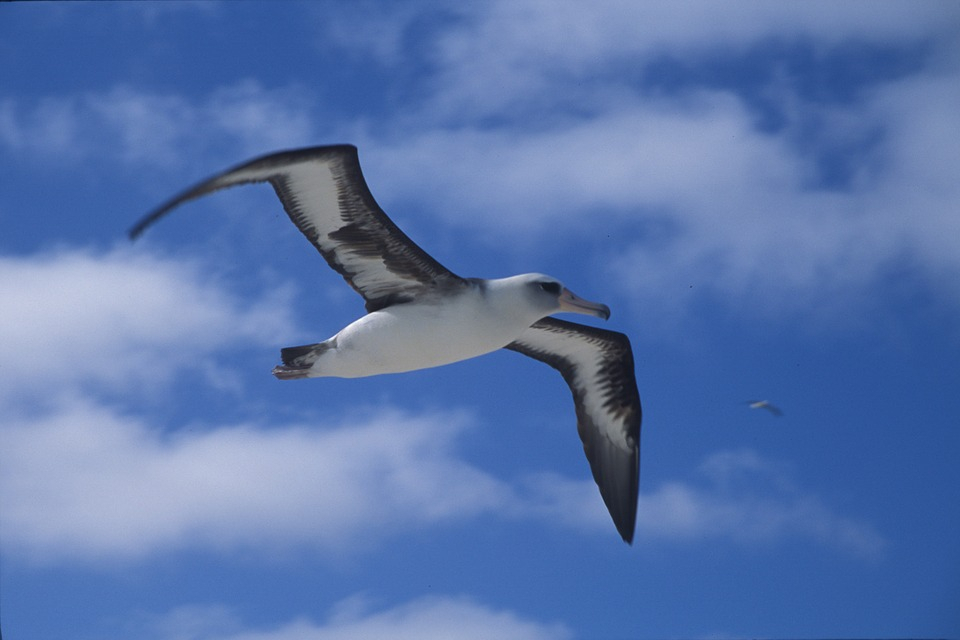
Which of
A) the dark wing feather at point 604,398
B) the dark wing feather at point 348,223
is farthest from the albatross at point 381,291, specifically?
the dark wing feather at point 604,398

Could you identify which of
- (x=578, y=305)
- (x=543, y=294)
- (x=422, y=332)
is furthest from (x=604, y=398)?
(x=422, y=332)

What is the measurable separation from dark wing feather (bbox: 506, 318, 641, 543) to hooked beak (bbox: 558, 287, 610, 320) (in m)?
1.08

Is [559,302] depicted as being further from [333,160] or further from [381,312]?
[333,160]

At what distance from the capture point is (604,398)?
1539 centimetres

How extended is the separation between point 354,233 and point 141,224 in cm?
245

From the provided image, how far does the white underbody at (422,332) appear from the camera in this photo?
1253 cm

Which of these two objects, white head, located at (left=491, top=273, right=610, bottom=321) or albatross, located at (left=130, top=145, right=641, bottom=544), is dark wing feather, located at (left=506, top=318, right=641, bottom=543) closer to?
white head, located at (left=491, top=273, right=610, bottom=321)

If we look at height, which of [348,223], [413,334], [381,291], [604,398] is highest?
[348,223]

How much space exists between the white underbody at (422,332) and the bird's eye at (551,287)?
359 mm

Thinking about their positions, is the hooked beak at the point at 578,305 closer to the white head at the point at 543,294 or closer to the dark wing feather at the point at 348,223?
the white head at the point at 543,294

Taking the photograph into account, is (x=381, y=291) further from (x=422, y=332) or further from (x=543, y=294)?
(x=543, y=294)

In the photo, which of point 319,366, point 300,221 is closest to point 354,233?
point 300,221

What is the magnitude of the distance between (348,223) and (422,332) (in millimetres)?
1353

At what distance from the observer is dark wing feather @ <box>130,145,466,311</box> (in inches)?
468
